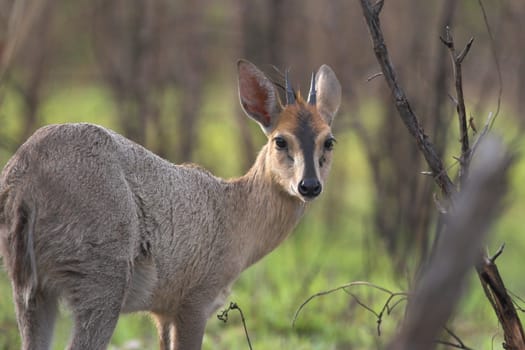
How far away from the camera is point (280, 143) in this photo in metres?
6.26

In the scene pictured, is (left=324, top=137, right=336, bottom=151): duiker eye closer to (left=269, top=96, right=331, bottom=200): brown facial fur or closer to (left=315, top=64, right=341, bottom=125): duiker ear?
(left=269, top=96, right=331, bottom=200): brown facial fur

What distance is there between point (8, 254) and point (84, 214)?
1.34 feet

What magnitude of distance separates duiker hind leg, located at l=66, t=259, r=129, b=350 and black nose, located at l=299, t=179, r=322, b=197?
1.35 m

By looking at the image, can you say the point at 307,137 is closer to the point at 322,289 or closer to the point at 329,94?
the point at 329,94

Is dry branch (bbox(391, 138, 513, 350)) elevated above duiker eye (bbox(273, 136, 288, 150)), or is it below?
below

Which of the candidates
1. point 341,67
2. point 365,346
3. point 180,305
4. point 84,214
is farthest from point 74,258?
point 341,67

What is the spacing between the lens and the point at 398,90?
14.6 ft

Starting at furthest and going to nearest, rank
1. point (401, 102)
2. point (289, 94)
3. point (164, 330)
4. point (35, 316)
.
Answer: point (289, 94) → point (164, 330) → point (35, 316) → point (401, 102)

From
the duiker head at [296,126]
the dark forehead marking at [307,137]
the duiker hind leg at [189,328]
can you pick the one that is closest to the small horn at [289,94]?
the duiker head at [296,126]

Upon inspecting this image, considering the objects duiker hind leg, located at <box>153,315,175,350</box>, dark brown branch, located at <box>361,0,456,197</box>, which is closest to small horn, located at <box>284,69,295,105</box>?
duiker hind leg, located at <box>153,315,175,350</box>

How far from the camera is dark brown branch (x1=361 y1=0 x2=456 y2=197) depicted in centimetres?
439

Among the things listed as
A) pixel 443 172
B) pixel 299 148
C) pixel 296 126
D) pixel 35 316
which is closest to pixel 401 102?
pixel 443 172

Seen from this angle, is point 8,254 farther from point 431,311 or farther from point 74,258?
point 431,311

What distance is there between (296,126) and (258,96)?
47 cm
